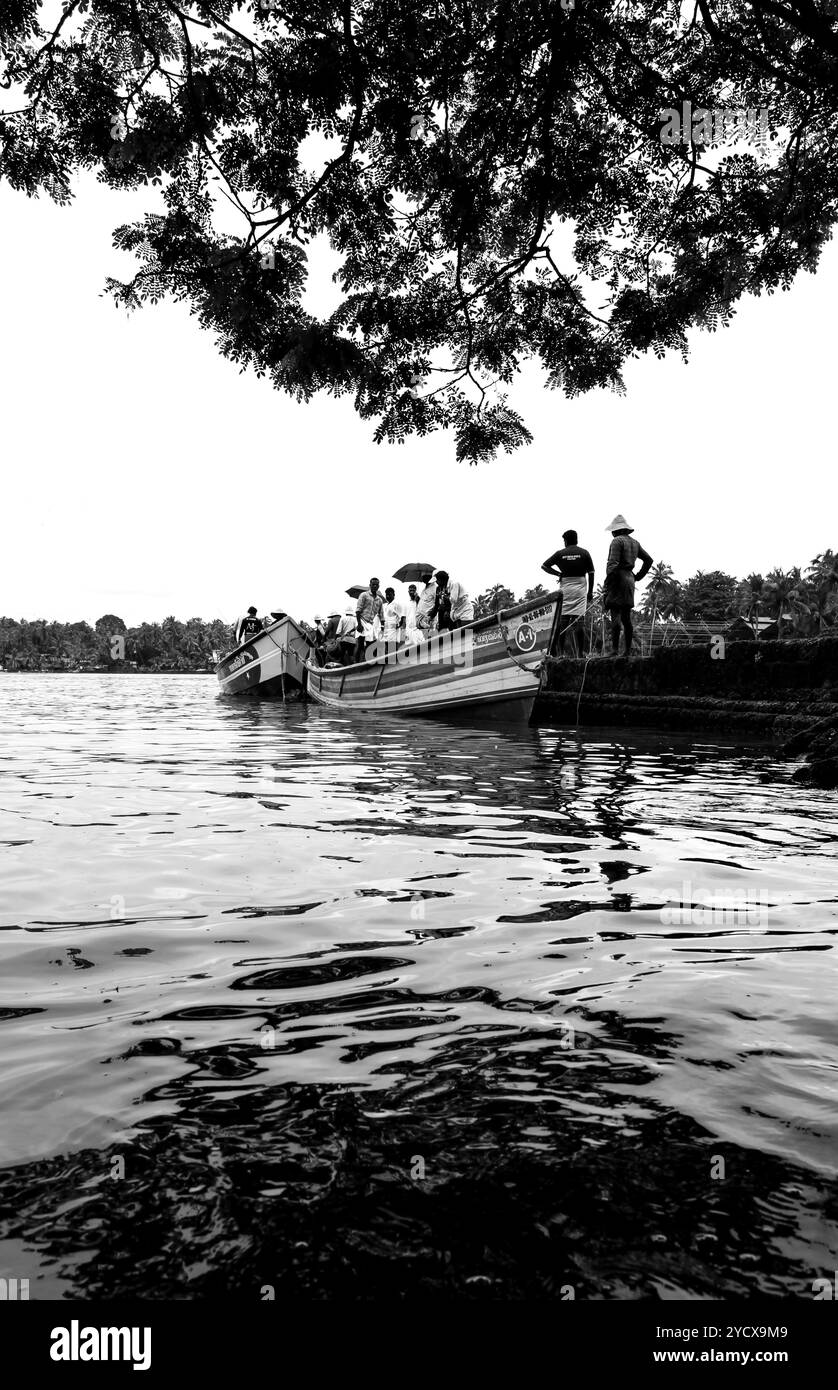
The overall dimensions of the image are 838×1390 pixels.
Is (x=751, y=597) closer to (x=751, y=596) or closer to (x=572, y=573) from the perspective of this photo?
(x=751, y=596)

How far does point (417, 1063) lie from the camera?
2328mm

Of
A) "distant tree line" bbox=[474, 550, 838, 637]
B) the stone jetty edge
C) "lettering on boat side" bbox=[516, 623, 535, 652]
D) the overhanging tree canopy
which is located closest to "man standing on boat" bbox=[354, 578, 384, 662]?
the stone jetty edge

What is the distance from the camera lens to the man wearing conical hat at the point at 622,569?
46.3ft

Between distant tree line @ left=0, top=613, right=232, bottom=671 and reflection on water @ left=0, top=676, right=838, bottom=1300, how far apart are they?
148 m

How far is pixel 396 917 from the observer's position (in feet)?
12.3

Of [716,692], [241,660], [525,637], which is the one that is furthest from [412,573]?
[241,660]

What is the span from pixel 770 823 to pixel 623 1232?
4.86 m

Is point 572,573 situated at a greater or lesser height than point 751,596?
lesser

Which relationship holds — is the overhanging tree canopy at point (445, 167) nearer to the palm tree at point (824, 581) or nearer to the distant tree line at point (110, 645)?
the palm tree at point (824, 581)

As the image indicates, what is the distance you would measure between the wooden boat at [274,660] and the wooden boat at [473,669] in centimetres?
664

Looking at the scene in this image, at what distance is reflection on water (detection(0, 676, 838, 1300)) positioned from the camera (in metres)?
1.59

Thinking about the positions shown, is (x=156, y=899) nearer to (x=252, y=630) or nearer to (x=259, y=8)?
(x=259, y=8)

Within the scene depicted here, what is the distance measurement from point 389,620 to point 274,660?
7.08m

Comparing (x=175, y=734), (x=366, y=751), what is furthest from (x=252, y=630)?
(x=366, y=751)
